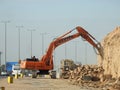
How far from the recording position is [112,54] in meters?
66.8

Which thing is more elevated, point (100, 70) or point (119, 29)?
point (119, 29)

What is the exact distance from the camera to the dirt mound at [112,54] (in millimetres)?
62644

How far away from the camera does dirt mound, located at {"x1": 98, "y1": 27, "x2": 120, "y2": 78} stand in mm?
62644

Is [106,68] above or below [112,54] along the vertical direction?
below

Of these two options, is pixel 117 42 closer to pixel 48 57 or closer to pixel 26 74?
pixel 48 57

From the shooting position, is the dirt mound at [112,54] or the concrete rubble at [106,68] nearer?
the concrete rubble at [106,68]

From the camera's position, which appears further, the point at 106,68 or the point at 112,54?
the point at 106,68

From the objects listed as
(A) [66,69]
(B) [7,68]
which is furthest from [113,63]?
(B) [7,68]

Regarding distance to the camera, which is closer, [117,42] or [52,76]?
[117,42]

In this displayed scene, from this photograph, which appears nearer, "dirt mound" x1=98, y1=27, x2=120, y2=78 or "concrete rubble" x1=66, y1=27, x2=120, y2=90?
"concrete rubble" x1=66, y1=27, x2=120, y2=90

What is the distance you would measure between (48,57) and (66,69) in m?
13.4

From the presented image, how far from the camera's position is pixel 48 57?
6919 cm

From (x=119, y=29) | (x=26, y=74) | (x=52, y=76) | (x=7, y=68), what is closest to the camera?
(x=119, y=29)

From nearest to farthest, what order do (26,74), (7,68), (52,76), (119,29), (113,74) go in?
(113,74) → (119,29) → (52,76) → (26,74) → (7,68)
